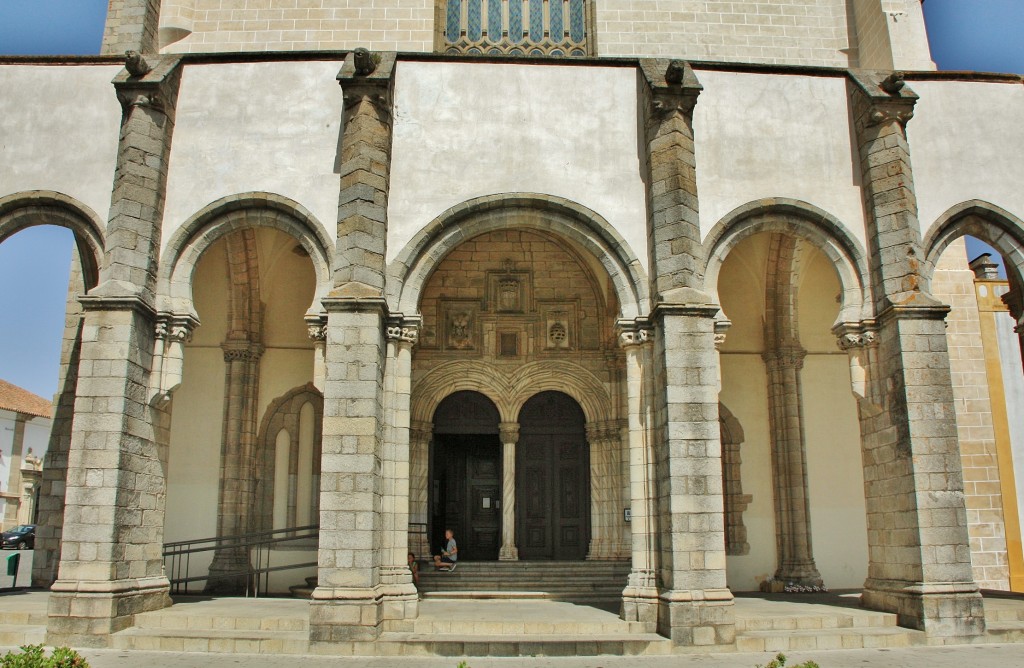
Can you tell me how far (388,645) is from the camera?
954cm

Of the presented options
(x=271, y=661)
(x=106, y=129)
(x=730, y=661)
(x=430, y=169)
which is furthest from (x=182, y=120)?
(x=730, y=661)

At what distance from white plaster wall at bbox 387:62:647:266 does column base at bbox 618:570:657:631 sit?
13.3ft

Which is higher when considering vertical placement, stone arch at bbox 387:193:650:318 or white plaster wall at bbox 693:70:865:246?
white plaster wall at bbox 693:70:865:246

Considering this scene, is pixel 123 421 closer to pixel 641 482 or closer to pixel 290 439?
pixel 290 439

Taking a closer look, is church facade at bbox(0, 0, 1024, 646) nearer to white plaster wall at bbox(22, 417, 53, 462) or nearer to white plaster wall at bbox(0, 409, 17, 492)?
white plaster wall at bbox(0, 409, 17, 492)

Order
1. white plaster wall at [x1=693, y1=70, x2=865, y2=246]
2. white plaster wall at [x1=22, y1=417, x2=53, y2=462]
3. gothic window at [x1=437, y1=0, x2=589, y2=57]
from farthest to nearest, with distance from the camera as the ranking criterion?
1. white plaster wall at [x1=22, y1=417, x2=53, y2=462]
2. gothic window at [x1=437, y1=0, x2=589, y2=57]
3. white plaster wall at [x1=693, y1=70, x2=865, y2=246]

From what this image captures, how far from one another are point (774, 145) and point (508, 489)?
22.9ft

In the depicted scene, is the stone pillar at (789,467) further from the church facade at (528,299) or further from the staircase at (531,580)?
the staircase at (531,580)

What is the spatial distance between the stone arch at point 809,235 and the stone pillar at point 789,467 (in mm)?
3405

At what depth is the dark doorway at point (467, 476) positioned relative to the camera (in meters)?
14.9

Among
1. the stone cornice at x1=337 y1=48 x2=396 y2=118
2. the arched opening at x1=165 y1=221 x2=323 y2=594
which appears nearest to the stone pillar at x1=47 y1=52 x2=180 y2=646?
the stone cornice at x1=337 y1=48 x2=396 y2=118

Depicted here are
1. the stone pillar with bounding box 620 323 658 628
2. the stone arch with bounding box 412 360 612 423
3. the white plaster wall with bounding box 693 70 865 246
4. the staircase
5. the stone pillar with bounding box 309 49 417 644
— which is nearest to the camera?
the stone pillar with bounding box 309 49 417 644

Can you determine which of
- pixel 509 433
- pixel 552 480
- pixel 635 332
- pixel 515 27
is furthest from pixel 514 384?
pixel 515 27

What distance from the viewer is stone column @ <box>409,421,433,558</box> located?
565 inches
